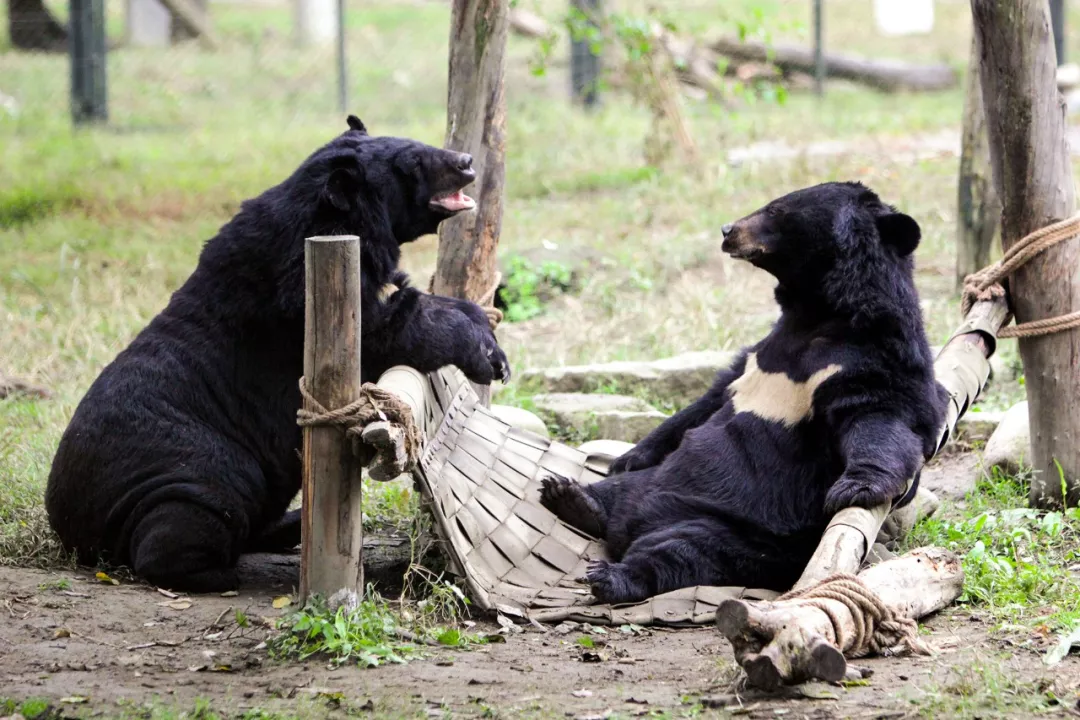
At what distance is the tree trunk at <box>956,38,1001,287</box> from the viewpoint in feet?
24.3

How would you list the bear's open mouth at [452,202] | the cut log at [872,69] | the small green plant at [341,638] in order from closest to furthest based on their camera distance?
the small green plant at [341,638]
the bear's open mouth at [452,202]
the cut log at [872,69]

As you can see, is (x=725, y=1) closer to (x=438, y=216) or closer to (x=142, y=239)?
(x=142, y=239)

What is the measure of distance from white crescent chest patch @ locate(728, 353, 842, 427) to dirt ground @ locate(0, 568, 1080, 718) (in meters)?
0.82

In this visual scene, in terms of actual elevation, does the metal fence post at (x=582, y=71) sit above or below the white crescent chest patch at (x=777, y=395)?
above

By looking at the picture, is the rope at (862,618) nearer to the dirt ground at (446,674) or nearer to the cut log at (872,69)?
the dirt ground at (446,674)

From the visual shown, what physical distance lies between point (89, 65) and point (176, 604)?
33.2 ft

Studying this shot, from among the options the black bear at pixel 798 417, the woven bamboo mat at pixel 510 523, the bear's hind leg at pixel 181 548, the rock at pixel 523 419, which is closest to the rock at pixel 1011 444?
the black bear at pixel 798 417

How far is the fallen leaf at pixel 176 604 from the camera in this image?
4039mm

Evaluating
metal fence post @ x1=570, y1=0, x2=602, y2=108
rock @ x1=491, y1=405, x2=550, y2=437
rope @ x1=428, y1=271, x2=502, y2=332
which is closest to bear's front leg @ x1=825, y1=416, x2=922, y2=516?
rope @ x1=428, y1=271, x2=502, y2=332

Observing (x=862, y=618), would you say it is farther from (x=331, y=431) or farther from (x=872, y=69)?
(x=872, y=69)

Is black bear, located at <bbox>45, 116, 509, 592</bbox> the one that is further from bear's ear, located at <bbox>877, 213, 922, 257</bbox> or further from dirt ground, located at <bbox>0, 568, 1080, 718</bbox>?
bear's ear, located at <bbox>877, 213, 922, 257</bbox>

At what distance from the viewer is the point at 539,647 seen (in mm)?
3719

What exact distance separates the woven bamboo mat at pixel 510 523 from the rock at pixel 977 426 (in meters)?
1.91

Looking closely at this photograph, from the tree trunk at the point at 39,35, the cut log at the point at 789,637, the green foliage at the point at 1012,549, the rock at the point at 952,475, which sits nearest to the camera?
the cut log at the point at 789,637
